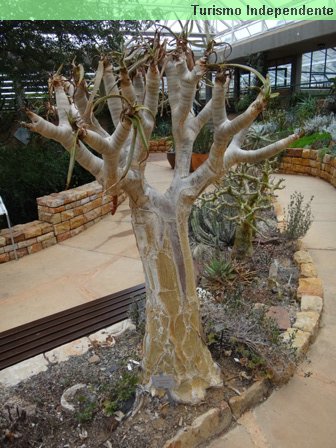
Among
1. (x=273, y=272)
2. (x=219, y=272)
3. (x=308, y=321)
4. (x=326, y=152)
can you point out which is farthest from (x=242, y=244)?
(x=326, y=152)

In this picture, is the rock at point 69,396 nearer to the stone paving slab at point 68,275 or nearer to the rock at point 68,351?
the rock at point 68,351

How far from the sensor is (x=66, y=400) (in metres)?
1.77

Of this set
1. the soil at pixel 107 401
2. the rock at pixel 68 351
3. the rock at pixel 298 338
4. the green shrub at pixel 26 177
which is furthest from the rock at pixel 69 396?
the green shrub at pixel 26 177

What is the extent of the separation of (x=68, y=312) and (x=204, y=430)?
1.40 metres

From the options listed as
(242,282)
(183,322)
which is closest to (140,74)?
(183,322)

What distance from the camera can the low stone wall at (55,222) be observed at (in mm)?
3908

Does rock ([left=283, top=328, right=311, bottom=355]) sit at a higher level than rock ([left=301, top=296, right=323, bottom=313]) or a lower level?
higher

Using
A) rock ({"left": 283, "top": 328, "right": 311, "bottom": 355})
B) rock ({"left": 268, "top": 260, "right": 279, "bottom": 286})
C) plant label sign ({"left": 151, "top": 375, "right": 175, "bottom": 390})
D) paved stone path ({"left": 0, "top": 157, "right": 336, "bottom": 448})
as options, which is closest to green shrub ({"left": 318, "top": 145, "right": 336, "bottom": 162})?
paved stone path ({"left": 0, "top": 157, "right": 336, "bottom": 448})

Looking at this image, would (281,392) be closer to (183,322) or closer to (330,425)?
(330,425)

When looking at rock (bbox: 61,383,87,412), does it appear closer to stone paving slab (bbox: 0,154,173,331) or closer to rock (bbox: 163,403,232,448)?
rock (bbox: 163,403,232,448)

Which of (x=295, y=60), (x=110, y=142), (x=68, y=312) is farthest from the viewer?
(x=295, y=60)

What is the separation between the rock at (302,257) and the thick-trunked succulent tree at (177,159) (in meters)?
1.63

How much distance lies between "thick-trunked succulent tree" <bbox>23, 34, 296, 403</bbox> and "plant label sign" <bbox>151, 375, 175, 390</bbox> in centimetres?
2

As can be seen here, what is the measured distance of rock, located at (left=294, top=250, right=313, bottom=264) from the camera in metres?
3.14
